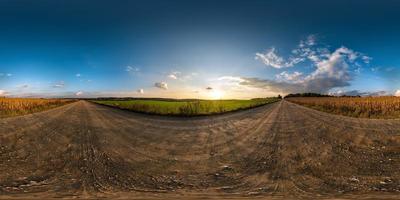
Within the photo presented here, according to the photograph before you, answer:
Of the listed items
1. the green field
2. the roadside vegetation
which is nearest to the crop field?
the green field

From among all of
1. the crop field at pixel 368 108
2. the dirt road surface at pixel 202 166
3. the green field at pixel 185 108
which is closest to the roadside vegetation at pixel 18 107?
the green field at pixel 185 108

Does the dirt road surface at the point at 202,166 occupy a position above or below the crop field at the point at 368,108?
below

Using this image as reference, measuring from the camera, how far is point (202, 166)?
29.4 ft

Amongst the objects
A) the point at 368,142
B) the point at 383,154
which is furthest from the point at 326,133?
the point at 383,154

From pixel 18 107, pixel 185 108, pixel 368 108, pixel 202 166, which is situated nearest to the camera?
pixel 202 166

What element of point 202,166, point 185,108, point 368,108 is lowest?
point 202,166

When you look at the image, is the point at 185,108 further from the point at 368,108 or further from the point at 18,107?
the point at 18,107

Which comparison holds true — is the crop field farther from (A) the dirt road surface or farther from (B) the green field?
(A) the dirt road surface

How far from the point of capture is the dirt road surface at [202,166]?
6496 millimetres

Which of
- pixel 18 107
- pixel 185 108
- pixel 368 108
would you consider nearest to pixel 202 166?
pixel 185 108

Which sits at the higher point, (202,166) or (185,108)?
(185,108)

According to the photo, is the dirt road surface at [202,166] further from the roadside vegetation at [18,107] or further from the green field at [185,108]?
the roadside vegetation at [18,107]

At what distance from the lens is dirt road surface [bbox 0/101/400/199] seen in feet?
21.3

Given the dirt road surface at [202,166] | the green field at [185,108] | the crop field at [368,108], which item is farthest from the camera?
the green field at [185,108]
